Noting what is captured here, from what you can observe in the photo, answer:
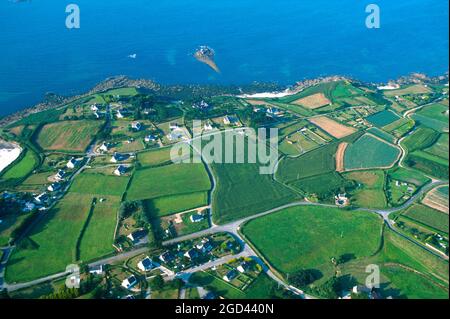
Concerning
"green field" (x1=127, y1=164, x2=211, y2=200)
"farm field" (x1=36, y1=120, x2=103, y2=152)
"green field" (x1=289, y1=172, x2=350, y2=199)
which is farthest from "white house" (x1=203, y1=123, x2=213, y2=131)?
"green field" (x1=289, y1=172, x2=350, y2=199)

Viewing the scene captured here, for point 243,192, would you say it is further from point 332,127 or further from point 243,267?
point 332,127

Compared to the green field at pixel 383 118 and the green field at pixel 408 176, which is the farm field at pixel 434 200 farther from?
the green field at pixel 383 118

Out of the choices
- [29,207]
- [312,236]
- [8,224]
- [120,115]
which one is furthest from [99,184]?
[312,236]

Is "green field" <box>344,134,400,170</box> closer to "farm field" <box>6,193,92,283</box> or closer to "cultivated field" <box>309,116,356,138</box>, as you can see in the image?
"cultivated field" <box>309,116,356,138</box>

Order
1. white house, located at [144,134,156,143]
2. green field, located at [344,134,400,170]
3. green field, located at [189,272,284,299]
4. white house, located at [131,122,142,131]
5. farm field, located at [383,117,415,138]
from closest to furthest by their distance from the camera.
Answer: green field, located at [189,272,284,299], green field, located at [344,134,400,170], farm field, located at [383,117,415,138], white house, located at [144,134,156,143], white house, located at [131,122,142,131]

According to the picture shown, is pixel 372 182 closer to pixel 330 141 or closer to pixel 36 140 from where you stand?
pixel 330 141
